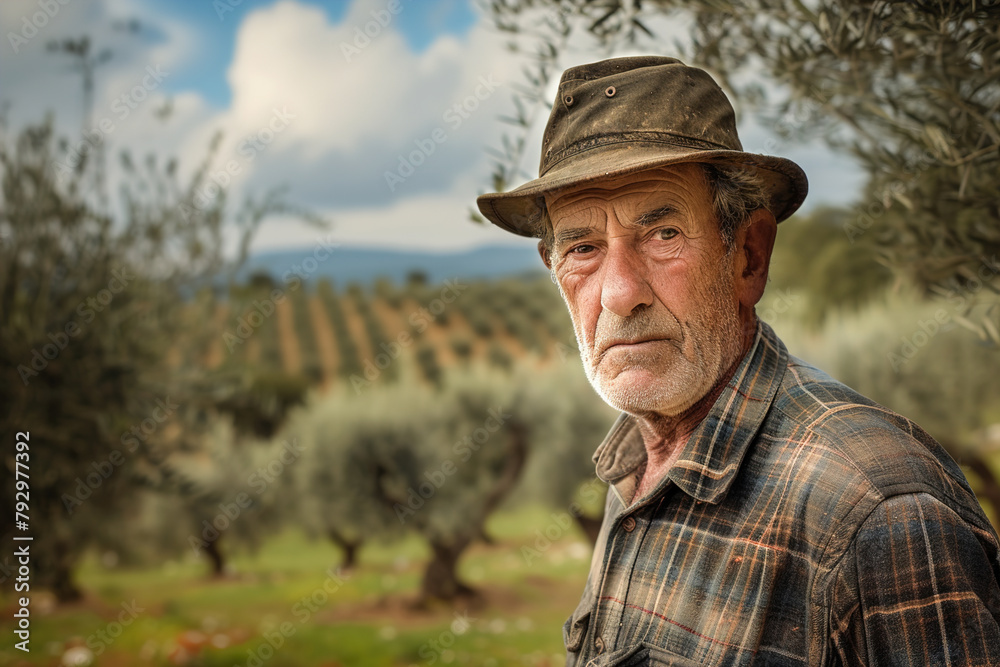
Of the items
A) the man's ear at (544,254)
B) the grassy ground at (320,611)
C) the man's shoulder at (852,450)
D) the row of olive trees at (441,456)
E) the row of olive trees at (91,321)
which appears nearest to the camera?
the man's shoulder at (852,450)

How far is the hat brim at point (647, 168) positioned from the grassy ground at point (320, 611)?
7.52 m

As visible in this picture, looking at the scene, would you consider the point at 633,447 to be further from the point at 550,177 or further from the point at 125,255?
the point at 125,255

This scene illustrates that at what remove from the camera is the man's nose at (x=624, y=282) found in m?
1.70

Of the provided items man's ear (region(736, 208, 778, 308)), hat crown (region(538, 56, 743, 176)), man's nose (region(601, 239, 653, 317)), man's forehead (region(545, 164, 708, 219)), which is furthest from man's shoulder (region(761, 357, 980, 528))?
hat crown (region(538, 56, 743, 176))

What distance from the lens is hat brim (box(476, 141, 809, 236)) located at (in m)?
1.63

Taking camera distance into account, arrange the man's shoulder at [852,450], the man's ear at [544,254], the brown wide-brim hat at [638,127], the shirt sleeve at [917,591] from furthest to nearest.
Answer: the man's ear at [544,254]
the brown wide-brim hat at [638,127]
the man's shoulder at [852,450]
the shirt sleeve at [917,591]

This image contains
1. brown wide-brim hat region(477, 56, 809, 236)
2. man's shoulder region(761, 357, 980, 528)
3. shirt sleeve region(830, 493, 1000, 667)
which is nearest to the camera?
shirt sleeve region(830, 493, 1000, 667)

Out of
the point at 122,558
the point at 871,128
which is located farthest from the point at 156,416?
the point at 871,128

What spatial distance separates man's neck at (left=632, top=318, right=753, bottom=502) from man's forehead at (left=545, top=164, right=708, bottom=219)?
401mm

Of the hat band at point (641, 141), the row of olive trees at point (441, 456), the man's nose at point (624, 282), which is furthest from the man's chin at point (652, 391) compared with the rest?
the row of olive trees at point (441, 456)

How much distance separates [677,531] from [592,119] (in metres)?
0.99

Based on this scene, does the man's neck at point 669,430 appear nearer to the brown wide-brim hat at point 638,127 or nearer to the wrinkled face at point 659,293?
the wrinkled face at point 659,293

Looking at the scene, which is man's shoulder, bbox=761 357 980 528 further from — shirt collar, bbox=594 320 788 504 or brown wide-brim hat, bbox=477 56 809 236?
brown wide-brim hat, bbox=477 56 809 236

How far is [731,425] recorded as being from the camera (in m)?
1.65
